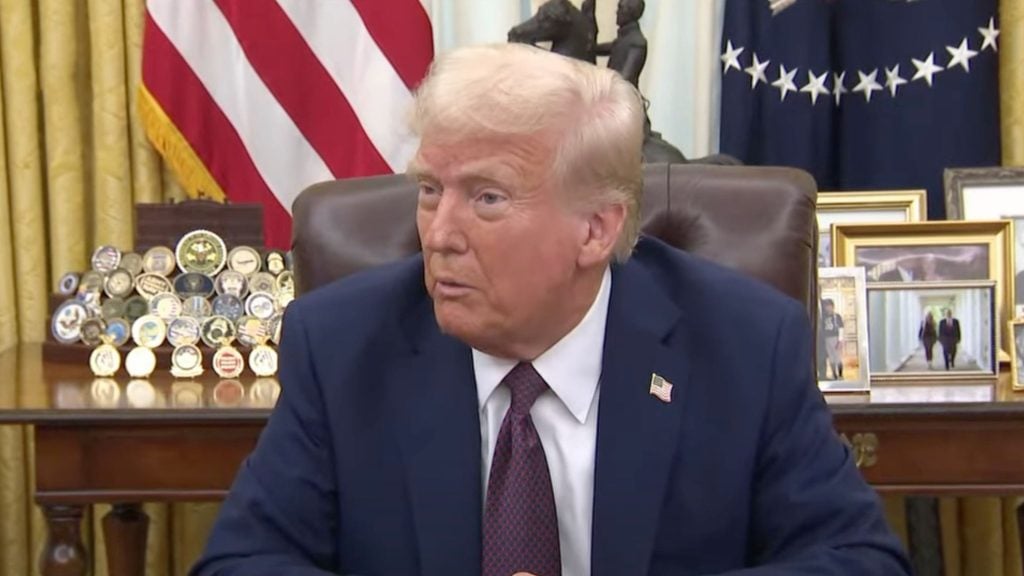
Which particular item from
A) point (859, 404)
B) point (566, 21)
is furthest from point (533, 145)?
point (566, 21)

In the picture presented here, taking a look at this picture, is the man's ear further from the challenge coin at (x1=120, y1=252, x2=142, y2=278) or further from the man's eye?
the challenge coin at (x1=120, y1=252, x2=142, y2=278)

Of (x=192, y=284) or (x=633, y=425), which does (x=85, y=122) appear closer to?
(x=192, y=284)

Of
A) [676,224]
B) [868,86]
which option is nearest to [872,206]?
[868,86]

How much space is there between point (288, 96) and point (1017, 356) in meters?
1.84

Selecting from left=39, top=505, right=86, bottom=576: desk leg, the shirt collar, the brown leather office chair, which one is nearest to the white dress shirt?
the shirt collar

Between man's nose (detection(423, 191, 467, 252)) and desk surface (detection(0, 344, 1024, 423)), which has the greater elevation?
man's nose (detection(423, 191, 467, 252))

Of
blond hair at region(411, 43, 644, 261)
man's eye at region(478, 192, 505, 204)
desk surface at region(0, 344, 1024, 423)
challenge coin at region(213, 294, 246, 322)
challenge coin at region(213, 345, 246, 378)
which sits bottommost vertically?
desk surface at region(0, 344, 1024, 423)

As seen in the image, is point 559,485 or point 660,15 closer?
point 559,485

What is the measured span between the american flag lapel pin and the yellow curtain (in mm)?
2220

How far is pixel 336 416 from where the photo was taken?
206cm

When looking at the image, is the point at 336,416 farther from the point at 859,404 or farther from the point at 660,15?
the point at 660,15

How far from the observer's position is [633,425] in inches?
80.4

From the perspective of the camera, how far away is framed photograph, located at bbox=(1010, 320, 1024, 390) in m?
3.11

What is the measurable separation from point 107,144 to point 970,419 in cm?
212
